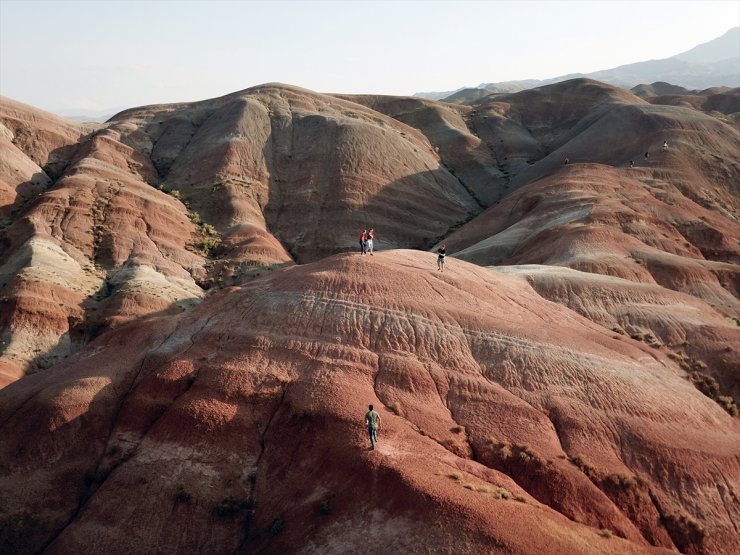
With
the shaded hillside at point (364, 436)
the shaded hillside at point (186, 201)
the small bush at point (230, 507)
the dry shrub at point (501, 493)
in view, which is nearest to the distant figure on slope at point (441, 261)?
the shaded hillside at point (364, 436)

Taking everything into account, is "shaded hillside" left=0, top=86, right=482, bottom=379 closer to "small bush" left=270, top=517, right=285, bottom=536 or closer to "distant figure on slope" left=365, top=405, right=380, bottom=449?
"small bush" left=270, top=517, right=285, bottom=536

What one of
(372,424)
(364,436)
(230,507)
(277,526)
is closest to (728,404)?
(364,436)

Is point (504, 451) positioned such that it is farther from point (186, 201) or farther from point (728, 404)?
point (186, 201)

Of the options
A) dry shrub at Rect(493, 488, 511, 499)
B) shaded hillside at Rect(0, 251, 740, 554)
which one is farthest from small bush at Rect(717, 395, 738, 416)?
dry shrub at Rect(493, 488, 511, 499)

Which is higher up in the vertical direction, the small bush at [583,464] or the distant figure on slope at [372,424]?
the distant figure on slope at [372,424]

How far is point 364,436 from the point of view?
20.5m

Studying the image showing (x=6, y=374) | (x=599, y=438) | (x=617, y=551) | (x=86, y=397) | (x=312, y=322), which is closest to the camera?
(x=617, y=551)

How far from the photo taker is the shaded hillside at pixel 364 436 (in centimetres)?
1816

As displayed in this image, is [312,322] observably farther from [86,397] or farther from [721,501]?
[721,501]

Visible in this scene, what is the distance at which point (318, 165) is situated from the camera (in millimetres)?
79250

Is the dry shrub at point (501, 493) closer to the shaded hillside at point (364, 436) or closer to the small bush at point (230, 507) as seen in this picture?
the shaded hillside at point (364, 436)

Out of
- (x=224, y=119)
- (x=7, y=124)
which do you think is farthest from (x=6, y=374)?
(x=224, y=119)

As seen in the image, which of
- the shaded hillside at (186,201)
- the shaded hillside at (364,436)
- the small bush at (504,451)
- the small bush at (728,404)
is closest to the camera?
the shaded hillside at (364,436)

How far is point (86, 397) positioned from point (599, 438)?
68.9 ft
